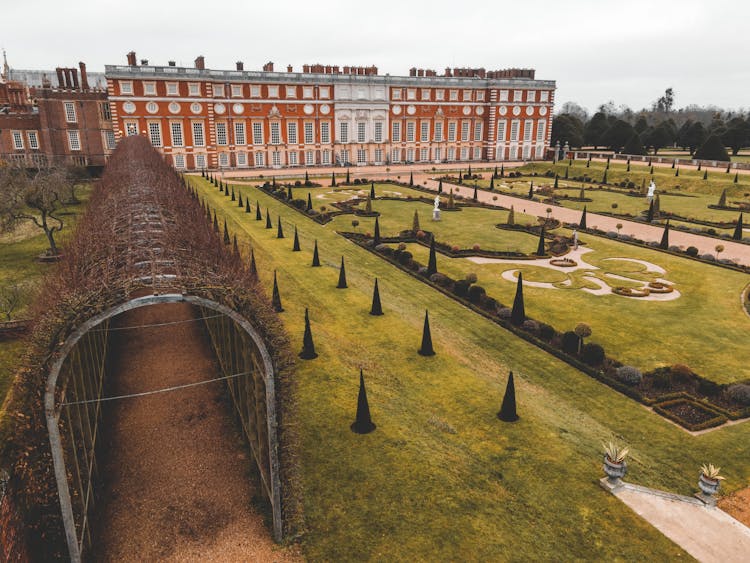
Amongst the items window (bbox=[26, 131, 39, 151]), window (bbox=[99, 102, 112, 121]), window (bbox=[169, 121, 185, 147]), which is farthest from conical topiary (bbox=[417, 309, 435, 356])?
window (bbox=[26, 131, 39, 151])

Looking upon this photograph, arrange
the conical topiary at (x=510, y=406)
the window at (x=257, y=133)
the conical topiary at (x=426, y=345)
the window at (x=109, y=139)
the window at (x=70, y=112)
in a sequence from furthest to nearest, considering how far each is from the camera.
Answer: the window at (x=257, y=133)
the window at (x=109, y=139)
the window at (x=70, y=112)
the conical topiary at (x=426, y=345)
the conical topiary at (x=510, y=406)

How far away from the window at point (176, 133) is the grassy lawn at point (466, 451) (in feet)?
176

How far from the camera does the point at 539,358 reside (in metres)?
17.3

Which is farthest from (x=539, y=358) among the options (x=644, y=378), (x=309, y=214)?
(x=309, y=214)

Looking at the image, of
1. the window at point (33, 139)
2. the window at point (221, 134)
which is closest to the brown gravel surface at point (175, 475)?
the window at point (221, 134)

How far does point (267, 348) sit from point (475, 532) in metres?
4.98

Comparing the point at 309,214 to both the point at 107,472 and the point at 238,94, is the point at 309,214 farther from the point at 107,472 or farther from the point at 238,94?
the point at 238,94

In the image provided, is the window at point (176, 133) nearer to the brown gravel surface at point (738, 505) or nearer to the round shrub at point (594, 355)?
the round shrub at point (594, 355)

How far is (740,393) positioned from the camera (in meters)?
14.5

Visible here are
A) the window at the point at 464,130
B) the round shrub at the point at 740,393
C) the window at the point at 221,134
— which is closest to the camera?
the round shrub at the point at 740,393

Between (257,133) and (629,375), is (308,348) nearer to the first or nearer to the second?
(629,375)

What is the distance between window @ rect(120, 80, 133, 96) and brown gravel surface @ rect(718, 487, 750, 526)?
68.1 meters

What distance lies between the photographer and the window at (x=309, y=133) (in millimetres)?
72938

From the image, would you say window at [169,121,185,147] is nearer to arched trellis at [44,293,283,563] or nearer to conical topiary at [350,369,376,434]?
conical topiary at [350,369,376,434]
